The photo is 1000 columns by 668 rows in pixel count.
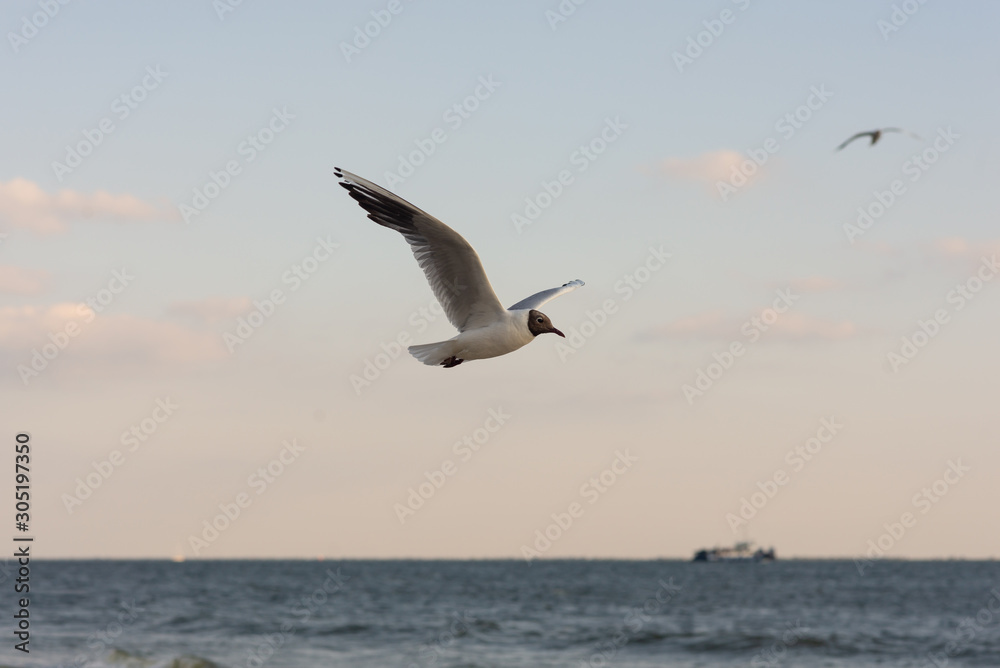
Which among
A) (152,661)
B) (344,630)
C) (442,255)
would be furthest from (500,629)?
(442,255)

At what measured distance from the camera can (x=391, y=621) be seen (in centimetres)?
4853

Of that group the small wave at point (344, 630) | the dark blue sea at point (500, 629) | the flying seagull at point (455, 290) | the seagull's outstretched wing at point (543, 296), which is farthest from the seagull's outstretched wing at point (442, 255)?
the small wave at point (344, 630)

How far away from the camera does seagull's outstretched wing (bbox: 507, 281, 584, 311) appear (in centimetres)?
1106

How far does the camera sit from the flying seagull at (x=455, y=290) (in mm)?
9508

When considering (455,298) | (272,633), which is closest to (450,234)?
(455,298)

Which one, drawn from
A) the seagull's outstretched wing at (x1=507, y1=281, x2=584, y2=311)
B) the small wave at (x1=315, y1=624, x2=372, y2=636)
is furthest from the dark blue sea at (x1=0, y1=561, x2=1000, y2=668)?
the seagull's outstretched wing at (x1=507, y1=281, x2=584, y2=311)

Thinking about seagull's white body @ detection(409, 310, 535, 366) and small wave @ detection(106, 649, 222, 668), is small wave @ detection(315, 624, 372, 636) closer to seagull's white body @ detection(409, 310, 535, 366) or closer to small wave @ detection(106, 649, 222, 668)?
small wave @ detection(106, 649, 222, 668)

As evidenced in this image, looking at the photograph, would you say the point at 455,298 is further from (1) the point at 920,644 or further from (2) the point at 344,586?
(2) the point at 344,586

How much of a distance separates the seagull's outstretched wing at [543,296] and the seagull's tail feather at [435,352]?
934 millimetres

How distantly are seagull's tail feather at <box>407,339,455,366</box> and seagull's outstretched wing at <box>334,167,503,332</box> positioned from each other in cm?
30

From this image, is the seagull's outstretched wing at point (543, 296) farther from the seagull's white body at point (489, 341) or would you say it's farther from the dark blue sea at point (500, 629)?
the dark blue sea at point (500, 629)

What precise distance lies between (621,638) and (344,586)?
47333mm

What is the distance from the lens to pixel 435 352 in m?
9.98

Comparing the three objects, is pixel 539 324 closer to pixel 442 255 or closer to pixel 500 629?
pixel 442 255
